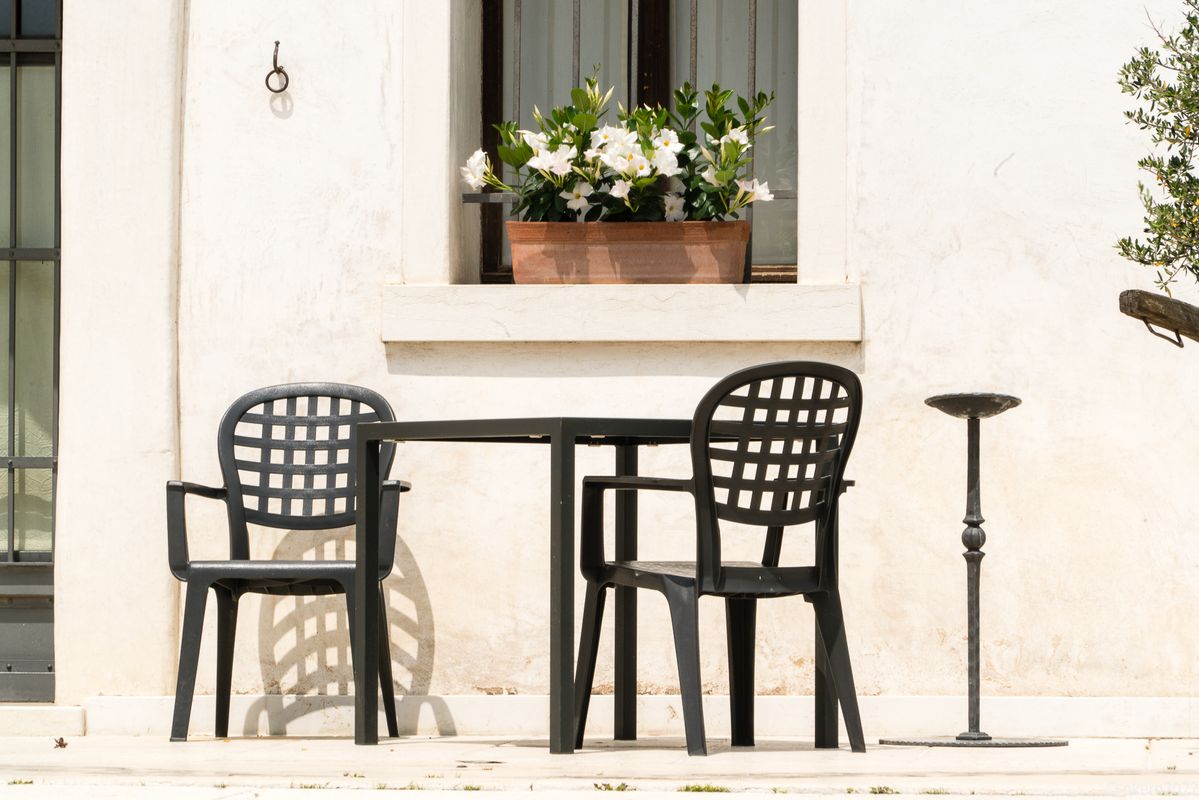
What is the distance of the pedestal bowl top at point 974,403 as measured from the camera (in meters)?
4.51

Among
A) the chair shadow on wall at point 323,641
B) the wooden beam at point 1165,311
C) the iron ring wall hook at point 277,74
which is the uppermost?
the iron ring wall hook at point 277,74

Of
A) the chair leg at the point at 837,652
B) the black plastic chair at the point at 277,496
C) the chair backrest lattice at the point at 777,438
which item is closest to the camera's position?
the chair backrest lattice at the point at 777,438

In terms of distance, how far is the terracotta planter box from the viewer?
5.34 metres

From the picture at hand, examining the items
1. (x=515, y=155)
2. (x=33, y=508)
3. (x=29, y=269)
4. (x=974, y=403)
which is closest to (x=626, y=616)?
(x=974, y=403)

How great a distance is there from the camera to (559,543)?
148 inches

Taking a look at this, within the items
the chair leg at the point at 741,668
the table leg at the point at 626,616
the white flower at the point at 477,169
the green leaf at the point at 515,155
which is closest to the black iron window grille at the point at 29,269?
the white flower at the point at 477,169

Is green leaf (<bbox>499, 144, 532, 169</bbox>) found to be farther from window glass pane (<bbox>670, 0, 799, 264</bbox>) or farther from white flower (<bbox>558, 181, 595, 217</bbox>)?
window glass pane (<bbox>670, 0, 799, 264</bbox>)

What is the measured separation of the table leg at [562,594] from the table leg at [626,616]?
0.64 meters

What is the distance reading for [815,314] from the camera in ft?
17.1

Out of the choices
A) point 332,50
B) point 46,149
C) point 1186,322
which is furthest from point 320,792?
point 46,149

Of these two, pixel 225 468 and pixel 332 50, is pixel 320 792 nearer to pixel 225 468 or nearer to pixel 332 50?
pixel 225 468

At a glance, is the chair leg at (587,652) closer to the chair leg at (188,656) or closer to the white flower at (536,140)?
the chair leg at (188,656)

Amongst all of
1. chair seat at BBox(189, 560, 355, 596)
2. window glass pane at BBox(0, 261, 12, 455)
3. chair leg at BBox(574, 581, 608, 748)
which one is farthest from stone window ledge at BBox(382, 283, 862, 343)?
window glass pane at BBox(0, 261, 12, 455)

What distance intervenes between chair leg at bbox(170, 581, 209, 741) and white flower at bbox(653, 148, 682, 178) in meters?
1.87
